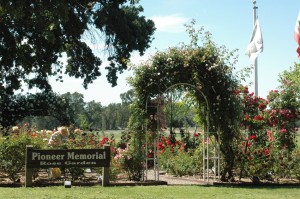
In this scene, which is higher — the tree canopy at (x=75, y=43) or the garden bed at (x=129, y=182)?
the tree canopy at (x=75, y=43)

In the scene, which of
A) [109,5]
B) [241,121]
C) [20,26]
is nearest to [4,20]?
[20,26]

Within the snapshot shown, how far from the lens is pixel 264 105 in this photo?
15.2 metres

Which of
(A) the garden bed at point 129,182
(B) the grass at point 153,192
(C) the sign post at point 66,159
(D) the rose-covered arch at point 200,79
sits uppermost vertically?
(D) the rose-covered arch at point 200,79

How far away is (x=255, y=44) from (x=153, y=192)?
41.4 ft

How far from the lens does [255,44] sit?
22359 mm

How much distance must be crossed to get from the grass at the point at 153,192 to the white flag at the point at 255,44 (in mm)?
10363

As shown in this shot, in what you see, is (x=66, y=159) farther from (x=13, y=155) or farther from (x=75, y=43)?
(x=75, y=43)

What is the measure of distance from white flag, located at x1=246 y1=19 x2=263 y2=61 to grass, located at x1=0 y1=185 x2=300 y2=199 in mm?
10363

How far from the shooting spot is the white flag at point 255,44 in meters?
22.1

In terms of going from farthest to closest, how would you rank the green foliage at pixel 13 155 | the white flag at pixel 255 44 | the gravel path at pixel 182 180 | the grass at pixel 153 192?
the white flag at pixel 255 44
the gravel path at pixel 182 180
the green foliage at pixel 13 155
the grass at pixel 153 192

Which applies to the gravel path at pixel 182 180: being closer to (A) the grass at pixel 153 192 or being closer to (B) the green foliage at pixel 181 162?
(B) the green foliage at pixel 181 162

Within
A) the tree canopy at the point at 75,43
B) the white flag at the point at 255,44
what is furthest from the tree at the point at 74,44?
the white flag at the point at 255,44

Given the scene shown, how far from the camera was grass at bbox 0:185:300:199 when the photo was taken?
10.6 meters

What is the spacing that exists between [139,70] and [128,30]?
590 inches
